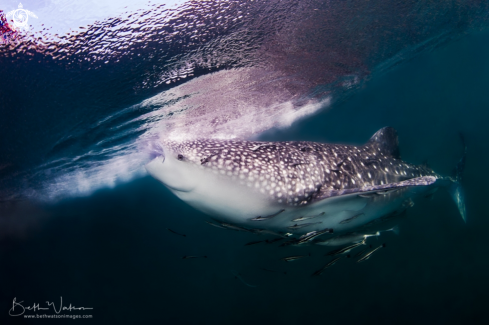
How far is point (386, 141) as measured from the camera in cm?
564

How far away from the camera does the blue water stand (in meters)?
5.73

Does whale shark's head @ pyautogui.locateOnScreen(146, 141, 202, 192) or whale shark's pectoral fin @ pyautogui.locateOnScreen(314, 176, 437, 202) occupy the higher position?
whale shark's head @ pyautogui.locateOnScreen(146, 141, 202, 192)

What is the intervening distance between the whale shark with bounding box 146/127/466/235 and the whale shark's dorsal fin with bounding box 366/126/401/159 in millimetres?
890

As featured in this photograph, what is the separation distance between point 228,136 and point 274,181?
36.3ft

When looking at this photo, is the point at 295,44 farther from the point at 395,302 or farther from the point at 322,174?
the point at 395,302

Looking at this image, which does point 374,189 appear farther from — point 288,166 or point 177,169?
point 177,169

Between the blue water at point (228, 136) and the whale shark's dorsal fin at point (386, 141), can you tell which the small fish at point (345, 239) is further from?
the blue water at point (228, 136)

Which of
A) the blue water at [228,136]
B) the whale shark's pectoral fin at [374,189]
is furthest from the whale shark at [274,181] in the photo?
the blue water at [228,136]

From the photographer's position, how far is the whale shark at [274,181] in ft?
10.6

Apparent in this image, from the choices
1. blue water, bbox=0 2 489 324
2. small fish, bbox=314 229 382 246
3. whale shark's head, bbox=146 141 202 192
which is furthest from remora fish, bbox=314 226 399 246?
blue water, bbox=0 2 489 324

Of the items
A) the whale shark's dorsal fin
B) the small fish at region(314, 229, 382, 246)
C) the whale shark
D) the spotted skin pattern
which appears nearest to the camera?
the whale shark

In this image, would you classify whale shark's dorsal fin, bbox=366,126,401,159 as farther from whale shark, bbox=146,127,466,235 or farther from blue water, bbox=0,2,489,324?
blue water, bbox=0,2,489,324

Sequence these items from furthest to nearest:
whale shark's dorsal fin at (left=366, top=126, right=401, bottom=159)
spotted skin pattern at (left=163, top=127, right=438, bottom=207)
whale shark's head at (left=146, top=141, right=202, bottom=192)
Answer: whale shark's dorsal fin at (left=366, top=126, right=401, bottom=159)
spotted skin pattern at (left=163, top=127, right=438, bottom=207)
whale shark's head at (left=146, top=141, right=202, bottom=192)

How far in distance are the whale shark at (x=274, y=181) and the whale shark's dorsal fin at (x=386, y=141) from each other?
2.92 feet
